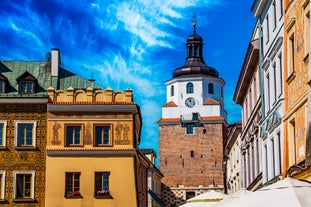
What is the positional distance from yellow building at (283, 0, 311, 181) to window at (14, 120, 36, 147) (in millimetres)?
20433

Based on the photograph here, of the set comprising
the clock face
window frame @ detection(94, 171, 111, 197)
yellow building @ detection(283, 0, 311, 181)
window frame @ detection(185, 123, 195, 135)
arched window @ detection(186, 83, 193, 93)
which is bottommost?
window frame @ detection(94, 171, 111, 197)

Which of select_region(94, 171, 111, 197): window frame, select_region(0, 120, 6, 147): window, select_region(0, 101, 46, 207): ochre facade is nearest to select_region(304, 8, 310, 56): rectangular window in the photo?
select_region(94, 171, 111, 197): window frame

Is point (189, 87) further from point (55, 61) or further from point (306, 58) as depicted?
point (306, 58)

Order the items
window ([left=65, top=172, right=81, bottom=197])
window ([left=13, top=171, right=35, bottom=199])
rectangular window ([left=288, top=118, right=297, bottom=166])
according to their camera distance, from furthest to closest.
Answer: window ([left=65, top=172, right=81, bottom=197]) → window ([left=13, top=171, right=35, bottom=199]) → rectangular window ([left=288, top=118, right=297, bottom=166])

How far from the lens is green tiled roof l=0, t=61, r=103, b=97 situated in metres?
41.7

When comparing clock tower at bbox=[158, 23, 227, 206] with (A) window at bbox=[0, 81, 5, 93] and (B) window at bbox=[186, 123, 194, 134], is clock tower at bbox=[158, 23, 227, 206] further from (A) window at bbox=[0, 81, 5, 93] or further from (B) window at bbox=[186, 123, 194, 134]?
(A) window at bbox=[0, 81, 5, 93]

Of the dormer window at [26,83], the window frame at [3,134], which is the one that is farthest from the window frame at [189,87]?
the window frame at [3,134]

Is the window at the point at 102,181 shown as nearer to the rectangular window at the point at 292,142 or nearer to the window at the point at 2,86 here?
the window at the point at 2,86

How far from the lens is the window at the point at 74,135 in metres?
Answer: 39.3

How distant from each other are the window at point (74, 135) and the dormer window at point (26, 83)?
313 cm

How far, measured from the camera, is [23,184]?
1515 inches

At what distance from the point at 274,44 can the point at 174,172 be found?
63.1 meters

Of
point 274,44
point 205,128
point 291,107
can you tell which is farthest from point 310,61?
point 205,128

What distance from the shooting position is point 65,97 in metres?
39.8
